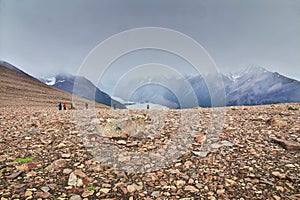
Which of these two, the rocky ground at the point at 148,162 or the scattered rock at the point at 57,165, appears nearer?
the rocky ground at the point at 148,162

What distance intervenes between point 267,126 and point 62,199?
814 centimetres

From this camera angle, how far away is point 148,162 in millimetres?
5754

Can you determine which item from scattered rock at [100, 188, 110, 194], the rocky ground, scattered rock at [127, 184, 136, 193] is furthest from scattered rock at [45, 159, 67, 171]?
scattered rock at [127, 184, 136, 193]

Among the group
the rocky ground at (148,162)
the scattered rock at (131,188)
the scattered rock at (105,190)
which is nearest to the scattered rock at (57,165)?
the rocky ground at (148,162)

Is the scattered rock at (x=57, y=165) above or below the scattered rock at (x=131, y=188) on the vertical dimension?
above

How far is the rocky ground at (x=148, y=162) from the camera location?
4.39 m

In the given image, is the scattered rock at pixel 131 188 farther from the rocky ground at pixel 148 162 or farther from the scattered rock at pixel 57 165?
the scattered rock at pixel 57 165

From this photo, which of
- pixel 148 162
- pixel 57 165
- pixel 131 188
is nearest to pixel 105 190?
pixel 131 188

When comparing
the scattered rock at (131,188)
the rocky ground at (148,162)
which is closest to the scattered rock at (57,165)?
the rocky ground at (148,162)

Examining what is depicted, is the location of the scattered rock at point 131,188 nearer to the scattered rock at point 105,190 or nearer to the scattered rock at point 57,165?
the scattered rock at point 105,190

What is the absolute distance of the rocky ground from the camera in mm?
4395

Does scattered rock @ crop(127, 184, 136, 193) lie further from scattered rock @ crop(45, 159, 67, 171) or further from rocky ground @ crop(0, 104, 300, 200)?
scattered rock @ crop(45, 159, 67, 171)

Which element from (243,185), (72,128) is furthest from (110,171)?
(72,128)

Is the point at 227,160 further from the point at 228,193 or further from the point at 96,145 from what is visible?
the point at 96,145
